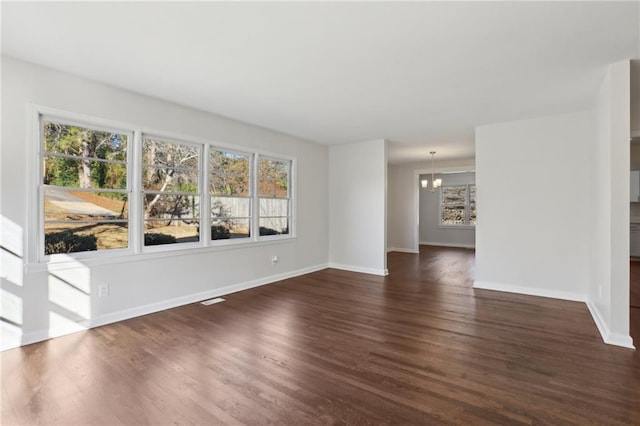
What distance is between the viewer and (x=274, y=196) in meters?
5.62

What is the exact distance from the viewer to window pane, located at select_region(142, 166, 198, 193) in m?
3.87

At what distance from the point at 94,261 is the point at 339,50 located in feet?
10.8

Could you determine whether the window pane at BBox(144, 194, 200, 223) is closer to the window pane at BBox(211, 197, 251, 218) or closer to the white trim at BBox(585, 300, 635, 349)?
the window pane at BBox(211, 197, 251, 218)

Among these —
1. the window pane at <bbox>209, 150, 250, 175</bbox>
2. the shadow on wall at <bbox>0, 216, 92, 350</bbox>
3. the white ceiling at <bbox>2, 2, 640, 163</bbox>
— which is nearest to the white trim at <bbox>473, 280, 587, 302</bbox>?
the white ceiling at <bbox>2, 2, 640, 163</bbox>

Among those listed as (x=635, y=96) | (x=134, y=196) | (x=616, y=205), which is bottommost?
(x=616, y=205)

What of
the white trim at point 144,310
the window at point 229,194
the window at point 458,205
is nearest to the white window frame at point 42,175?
the white trim at point 144,310

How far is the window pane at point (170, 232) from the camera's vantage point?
3.88 m

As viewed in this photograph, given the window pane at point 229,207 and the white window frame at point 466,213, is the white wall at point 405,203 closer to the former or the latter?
the white window frame at point 466,213

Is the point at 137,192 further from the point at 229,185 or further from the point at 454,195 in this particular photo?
the point at 454,195

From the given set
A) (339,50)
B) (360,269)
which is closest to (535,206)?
(360,269)

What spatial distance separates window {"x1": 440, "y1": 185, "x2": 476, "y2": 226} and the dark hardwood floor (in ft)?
21.4

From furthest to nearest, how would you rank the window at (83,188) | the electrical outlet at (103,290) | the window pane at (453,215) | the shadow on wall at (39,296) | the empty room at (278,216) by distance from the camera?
the window pane at (453,215) → the electrical outlet at (103,290) → the window at (83,188) → the shadow on wall at (39,296) → the empty room at (278,216)

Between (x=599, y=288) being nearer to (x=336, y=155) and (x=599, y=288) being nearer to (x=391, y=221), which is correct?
(x=336, y=155)

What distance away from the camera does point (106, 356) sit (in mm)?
2650
